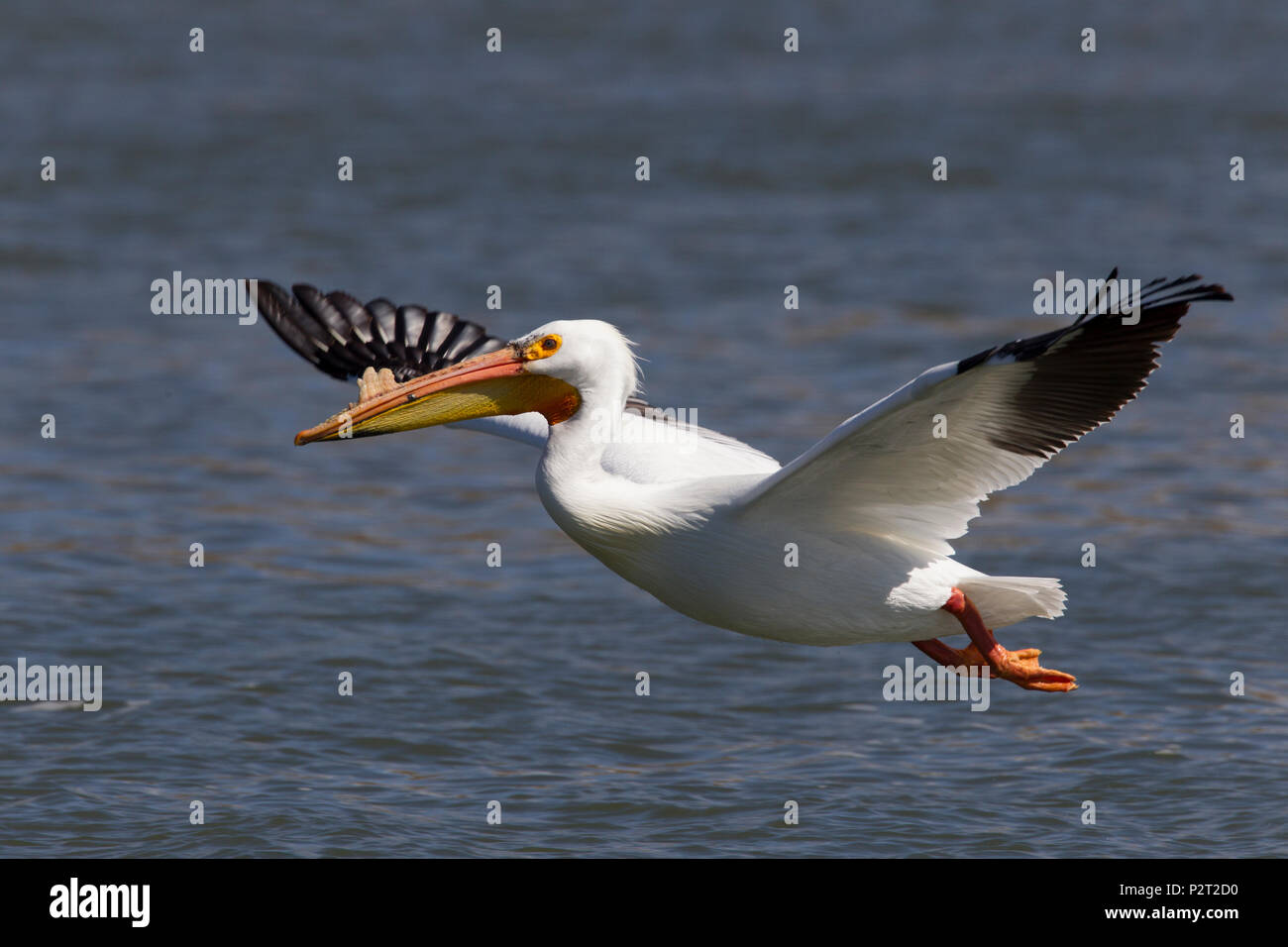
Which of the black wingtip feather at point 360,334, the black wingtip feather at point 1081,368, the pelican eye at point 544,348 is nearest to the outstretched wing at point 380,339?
the black wingtip feather at point 360,334

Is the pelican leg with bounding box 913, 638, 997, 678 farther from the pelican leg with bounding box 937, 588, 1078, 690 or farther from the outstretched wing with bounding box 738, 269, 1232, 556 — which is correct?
the outstretched wing with bounding box 738, 269, 1232, 556

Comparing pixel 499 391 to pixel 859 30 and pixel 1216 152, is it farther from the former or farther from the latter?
pixel 859 30

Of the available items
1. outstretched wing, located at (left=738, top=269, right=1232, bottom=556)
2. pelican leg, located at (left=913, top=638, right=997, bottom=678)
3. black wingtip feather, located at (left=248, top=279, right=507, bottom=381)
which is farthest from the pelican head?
pelican leg, located at (left=913, top=638, right=997, bottom=678)

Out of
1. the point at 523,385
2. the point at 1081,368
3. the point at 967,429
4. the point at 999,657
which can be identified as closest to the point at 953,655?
the point at 999,657

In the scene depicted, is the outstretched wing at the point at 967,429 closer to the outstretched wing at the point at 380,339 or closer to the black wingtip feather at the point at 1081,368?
the black wingtip feather at the point at 1081,368

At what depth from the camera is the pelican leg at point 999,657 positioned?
7207mm

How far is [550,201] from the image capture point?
19922mm

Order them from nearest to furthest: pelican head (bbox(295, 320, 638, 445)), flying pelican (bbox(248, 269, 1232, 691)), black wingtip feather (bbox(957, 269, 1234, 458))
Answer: black wingtip feather (bbox(957, 269, 1234, 458)) < flying pelican (bbox(248, 269, 1232, 691)) < pelican head (bbox(295, 320, 638, 445))

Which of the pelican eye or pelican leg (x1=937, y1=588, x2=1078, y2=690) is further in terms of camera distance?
pelican leg (x1=937, y1=588, x2=1078, y2=690)

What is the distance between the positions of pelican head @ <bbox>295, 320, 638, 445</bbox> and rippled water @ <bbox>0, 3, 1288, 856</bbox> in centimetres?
189

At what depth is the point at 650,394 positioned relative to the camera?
1417cm

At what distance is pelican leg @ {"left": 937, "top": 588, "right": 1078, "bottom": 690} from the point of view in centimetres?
721

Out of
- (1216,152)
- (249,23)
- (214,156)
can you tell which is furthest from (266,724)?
(249,23)

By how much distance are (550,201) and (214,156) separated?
3911mm
